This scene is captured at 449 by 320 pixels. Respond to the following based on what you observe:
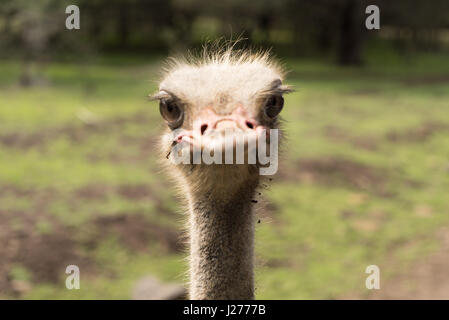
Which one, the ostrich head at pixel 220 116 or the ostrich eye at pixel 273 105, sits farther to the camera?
the ostrich eye at pixel 273 105

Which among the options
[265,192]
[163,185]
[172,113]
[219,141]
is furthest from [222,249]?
[163,185]

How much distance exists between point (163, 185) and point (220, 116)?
460 centimetres

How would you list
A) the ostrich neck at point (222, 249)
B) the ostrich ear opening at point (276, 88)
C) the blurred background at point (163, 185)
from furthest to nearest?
the blurred background at point (163, 185) < the ostrich neck at point (222, 249) < the ostrich ear opening at point (276, 88)

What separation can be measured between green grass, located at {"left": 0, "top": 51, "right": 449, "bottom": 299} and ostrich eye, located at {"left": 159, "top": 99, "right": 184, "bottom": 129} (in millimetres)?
533

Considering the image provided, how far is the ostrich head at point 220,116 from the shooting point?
1.44 metres

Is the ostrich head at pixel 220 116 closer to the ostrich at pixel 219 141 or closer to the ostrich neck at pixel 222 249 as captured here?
the ostrich at pixel 219 141

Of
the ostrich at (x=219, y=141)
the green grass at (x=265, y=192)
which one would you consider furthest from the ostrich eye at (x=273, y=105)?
the green grass at (x=265, y=192)

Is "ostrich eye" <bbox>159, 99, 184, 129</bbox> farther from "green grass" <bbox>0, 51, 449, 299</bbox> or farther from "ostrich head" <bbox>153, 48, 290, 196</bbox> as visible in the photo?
"green grass" <bbox>0, 51, 449, 299</bbox>

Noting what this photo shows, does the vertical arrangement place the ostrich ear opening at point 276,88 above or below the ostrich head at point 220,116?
above

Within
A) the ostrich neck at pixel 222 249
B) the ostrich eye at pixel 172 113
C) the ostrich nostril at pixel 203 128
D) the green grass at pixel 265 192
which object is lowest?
the ostrich neck at pixel 222 249

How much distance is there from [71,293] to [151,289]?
0.49 metres

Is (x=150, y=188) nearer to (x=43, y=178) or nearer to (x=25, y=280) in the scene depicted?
(x=43, y=178)

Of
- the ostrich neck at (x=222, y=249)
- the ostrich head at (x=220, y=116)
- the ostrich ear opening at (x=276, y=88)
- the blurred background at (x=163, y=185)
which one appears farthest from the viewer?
the blurred background at (x=163, y=185)

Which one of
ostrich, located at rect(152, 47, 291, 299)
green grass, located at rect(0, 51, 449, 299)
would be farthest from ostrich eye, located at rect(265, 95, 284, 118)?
green grass, located at rect(0, 51, 449, 299)
